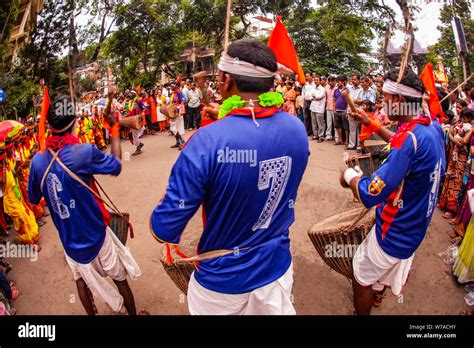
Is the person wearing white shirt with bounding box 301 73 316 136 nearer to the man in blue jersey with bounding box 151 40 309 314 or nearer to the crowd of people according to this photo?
the crowd of people

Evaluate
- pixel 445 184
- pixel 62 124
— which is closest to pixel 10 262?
pixel 62 124

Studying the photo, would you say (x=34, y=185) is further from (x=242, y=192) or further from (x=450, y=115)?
(x=450, y=115)

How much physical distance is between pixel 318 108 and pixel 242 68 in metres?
8.67

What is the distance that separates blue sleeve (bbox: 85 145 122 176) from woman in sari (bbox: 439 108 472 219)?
462 cm

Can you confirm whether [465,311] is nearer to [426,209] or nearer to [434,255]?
[434,255]

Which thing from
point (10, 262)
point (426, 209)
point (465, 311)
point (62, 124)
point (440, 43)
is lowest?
point (10, 262)

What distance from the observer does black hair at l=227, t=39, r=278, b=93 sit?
5.74 ft

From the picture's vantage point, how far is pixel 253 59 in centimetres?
175

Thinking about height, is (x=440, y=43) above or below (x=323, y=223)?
above

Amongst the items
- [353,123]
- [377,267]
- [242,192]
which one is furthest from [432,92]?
[353,123]

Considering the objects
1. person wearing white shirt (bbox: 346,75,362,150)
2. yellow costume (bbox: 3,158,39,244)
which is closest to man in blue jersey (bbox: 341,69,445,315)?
yellow costume (bbox: 3,158,39,244)

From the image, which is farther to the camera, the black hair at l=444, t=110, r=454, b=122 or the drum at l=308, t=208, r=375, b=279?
the black hair at l=444, t=110, r=454, b=122
